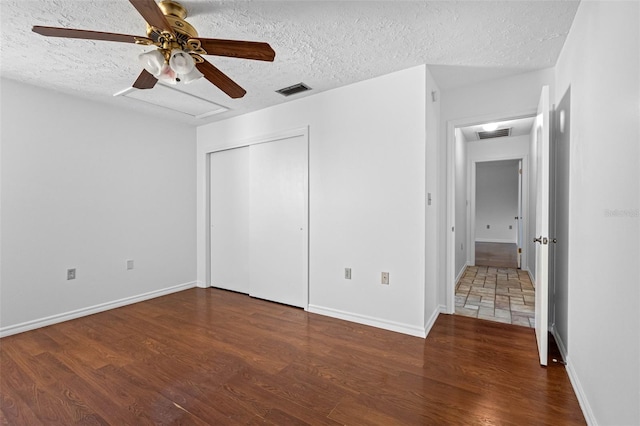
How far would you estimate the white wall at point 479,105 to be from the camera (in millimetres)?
2754

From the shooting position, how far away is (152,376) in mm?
2037

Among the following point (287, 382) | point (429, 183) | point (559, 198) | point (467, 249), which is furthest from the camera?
point (467, 249)

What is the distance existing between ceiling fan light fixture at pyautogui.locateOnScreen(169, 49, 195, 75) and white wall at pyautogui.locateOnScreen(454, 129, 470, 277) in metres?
3.93

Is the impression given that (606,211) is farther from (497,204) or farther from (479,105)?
(497,204)

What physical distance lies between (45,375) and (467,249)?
6.02 m

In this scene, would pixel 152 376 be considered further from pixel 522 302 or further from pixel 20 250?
pixel 522 302

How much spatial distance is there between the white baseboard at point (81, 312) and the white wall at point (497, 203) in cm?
916

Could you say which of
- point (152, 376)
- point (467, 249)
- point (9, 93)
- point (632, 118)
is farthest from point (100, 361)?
point (467, 249)

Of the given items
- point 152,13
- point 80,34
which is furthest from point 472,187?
point 80,34

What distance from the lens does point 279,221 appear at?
3.59m

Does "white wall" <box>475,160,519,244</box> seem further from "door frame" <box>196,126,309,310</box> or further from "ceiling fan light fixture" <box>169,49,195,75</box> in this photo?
"ceiling fan light fixture" <box>169,49,195,75</box>

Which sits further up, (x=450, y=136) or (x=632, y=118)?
(x=450, y=136)

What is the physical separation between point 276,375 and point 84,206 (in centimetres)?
286

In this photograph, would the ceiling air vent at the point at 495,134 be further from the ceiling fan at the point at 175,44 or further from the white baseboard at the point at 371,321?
the ceiling fan at the point at 175,44
